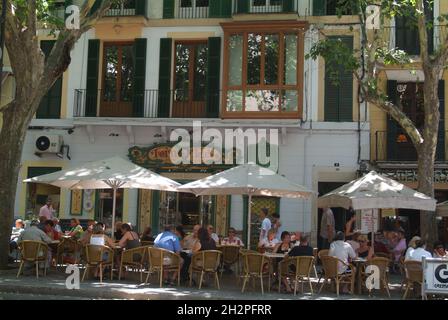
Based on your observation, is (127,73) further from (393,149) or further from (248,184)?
(248,184)

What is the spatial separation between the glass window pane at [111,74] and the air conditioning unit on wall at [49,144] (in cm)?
215

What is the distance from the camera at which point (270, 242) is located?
1377cm

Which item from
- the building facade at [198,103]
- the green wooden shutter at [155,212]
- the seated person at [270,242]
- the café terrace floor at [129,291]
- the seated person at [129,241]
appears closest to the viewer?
the café terrace floor at [129,291]

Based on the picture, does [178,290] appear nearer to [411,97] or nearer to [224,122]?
[224,122]

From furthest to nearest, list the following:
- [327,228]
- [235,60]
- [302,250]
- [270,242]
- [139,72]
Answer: [139,72] → [235,60] → [327,228] → [270,242] → [302,250]

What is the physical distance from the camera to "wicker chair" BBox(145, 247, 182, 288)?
11.7 metres

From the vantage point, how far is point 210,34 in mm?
19562

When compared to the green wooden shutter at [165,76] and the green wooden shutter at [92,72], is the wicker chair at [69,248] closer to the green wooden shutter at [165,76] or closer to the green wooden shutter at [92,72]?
the green wooden shutter at [165,76]

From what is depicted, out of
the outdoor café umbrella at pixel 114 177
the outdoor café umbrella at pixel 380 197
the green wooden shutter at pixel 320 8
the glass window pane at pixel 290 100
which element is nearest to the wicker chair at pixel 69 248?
the outdoor café umbrella at pixel 114 177

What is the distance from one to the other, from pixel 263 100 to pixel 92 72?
612 cm

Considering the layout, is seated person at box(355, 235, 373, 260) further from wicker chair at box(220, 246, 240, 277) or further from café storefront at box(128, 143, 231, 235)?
café storefront at box(128, 143, 231, 235)

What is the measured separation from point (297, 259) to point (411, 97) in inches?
393

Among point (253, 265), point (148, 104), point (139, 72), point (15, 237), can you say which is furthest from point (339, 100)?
point (15, 237)

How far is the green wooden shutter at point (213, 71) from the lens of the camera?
19234 millimetres
